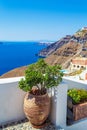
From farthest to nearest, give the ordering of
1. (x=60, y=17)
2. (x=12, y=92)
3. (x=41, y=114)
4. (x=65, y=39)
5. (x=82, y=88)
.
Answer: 1. (x=65, y=39)
2. (x=60, y=17)
3. (x=82, y=88)
4. (x=12, y=92)
5. (x=41, y=114)

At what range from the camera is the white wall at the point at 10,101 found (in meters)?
4.84

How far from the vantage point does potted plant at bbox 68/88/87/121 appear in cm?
526

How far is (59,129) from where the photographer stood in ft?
16.0

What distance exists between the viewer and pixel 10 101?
494cm

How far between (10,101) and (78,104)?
154 centimetres

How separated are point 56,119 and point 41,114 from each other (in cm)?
48

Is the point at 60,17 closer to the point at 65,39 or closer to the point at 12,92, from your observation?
the point at 65,39

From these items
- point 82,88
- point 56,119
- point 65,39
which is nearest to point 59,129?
point 56,119

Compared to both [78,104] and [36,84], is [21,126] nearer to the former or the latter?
[36,84]

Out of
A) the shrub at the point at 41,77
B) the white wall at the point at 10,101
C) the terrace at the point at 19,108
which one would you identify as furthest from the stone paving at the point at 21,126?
the shrub at the point at 41,77

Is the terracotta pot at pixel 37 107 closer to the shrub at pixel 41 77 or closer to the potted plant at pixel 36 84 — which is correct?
the potted plant at pixel 36 84

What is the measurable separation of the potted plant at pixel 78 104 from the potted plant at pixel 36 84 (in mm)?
737

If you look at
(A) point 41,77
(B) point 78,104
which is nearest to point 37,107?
(A) point 41,77

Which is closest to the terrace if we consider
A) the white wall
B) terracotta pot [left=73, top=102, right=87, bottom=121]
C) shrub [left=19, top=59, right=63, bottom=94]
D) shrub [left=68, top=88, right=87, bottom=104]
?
the white wall
